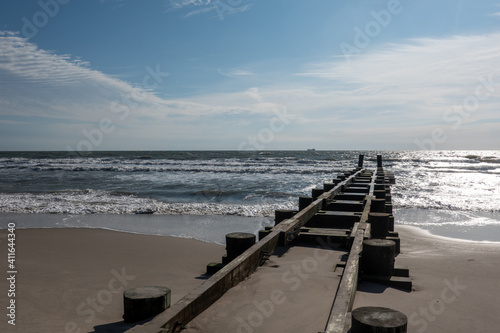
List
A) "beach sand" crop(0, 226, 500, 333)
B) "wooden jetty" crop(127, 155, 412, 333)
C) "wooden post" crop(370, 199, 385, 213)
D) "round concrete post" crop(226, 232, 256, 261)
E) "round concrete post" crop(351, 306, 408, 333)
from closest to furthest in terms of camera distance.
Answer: "round concrete post" crop(351, 306, 408, 333), "wooden jetty" crop(127, 155, 412, 333), "beach sand" crop(0, 226, 500, 333), "round concrete post" crop(226, 232, 256, 261), "wooden post" crop(370, 199, 385, 213)

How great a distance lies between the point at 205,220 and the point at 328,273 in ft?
24.4

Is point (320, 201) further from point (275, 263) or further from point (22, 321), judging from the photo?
point (22, 321)

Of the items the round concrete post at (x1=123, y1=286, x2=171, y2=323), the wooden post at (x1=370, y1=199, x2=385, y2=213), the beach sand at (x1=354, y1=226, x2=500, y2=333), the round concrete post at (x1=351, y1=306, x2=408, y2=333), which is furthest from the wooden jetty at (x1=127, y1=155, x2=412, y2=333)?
the wooden post at (x1=370, y1=199, x2=385, y2=213)

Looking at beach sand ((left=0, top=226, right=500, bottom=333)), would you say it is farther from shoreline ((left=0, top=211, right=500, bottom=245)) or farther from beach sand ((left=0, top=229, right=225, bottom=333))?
shoreline ((left=0, top=211, right=500, bottom=245))

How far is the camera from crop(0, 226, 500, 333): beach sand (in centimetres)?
333

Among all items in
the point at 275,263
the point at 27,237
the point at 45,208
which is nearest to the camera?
the point at 275,263

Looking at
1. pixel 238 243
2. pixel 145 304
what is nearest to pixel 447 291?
pixel 238 243

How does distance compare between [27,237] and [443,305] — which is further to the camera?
[27,237]

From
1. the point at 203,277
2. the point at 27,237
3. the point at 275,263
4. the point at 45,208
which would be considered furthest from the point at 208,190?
the point at 275,263

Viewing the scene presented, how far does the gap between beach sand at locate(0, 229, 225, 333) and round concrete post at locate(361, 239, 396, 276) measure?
7.68ft

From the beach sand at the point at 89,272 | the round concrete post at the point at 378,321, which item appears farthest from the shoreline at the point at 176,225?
the round concrete post at the point at 378,321

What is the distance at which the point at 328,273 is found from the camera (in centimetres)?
409

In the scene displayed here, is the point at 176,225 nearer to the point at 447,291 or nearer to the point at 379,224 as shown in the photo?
the point at 379,224

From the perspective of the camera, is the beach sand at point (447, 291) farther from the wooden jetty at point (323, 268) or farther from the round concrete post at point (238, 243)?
the round concrete post at point (238, 243)
